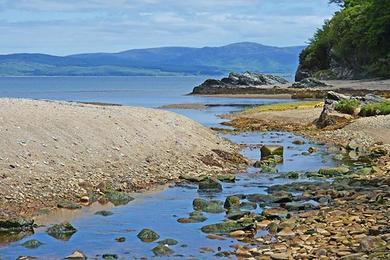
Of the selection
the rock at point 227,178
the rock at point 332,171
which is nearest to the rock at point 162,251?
the rock at point 227,178

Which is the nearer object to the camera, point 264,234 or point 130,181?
point 264,234

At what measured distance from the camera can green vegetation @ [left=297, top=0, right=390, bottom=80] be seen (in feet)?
309

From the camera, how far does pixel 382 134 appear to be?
35969 millimetres

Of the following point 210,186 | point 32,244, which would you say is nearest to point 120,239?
point 32,244

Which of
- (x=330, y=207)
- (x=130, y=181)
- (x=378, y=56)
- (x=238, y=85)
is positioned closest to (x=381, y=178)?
(x=330, y=207)

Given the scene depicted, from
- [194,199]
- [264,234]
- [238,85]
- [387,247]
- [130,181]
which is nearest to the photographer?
[387,247]

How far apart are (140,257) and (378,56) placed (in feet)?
282

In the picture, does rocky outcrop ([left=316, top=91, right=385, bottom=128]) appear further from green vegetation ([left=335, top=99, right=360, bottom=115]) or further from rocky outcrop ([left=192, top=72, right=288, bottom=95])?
rocky outcrop ([left=192, top=72, right=288, bottom=95])

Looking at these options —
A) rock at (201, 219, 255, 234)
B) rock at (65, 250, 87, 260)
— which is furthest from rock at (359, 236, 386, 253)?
rock at (65, 250, 87, 260)

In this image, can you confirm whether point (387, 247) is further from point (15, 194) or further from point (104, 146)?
point (104, 146)

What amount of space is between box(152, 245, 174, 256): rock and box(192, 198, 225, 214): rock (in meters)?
3.96

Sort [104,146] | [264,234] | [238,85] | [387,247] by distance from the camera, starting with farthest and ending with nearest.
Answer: [238,85]
[104,146]
[264,234]
[387,247]

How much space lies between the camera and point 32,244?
50.1ft

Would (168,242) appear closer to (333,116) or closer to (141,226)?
(141,226)
